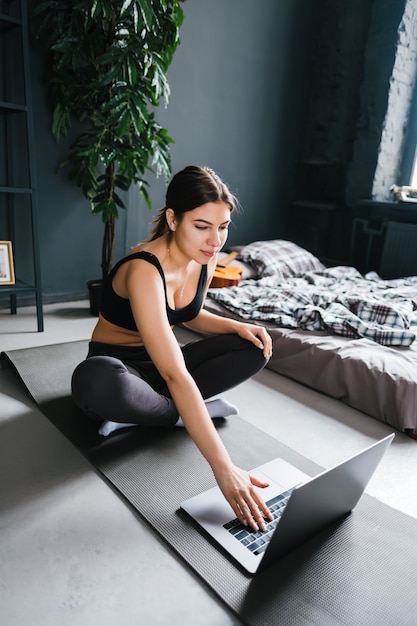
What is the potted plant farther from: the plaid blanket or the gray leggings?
the gray leggings

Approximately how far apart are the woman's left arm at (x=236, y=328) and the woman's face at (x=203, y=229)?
0.99 ft

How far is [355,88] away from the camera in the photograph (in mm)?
3453

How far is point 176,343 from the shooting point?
1.13 m

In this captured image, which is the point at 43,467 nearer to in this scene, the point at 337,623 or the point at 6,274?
the point at 337,623

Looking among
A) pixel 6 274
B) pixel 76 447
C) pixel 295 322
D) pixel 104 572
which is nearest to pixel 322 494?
pixel 104 572

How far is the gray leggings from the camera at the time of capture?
121 centimetres

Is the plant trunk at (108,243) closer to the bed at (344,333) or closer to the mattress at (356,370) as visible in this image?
the bed at (344,333)

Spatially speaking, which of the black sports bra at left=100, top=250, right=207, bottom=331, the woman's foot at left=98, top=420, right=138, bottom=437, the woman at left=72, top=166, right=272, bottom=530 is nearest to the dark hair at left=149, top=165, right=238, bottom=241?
the woman at left=72, top=166, right=272, bottom=530

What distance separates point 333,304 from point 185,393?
1.37 meters

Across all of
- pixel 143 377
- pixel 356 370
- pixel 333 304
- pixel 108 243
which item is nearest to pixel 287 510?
pixel 143 377

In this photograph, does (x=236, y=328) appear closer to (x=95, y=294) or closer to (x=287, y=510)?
(x=287, y=510)

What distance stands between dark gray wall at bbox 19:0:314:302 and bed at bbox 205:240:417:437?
3.01 ft

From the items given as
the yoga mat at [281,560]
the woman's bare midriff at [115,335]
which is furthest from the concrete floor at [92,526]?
the woman's bare midriff at [115,335]

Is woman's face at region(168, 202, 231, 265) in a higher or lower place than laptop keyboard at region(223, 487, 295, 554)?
higher
